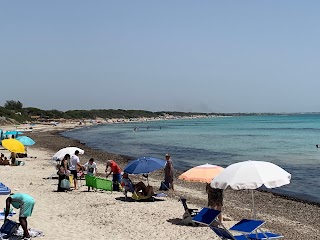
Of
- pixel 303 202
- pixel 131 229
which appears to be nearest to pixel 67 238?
pixel 131 229

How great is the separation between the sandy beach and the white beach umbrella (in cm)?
A: 229

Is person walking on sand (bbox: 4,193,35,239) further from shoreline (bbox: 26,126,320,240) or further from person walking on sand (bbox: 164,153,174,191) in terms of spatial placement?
person walking on sand (bbox: 164,153,174,191)

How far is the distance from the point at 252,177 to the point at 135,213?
5.26m

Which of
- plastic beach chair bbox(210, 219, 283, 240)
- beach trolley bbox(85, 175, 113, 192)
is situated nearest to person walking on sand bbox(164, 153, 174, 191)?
beach trolley bbox(85, 175, 113, 192)

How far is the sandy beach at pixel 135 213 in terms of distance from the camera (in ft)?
34.8

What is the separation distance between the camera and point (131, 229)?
428 inches

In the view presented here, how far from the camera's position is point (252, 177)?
27.9ft

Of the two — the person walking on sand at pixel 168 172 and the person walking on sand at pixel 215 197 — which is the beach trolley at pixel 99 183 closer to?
the person walking on sand at pixel 168 172

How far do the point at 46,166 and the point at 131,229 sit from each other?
15.4 metres

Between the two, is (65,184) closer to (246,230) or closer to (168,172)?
(168,172)

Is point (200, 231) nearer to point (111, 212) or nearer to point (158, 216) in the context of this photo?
point (158, 216)

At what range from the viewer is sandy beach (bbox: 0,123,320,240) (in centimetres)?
1059

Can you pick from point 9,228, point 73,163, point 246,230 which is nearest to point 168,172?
point 73,163

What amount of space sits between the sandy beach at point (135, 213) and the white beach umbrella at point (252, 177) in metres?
2.29
